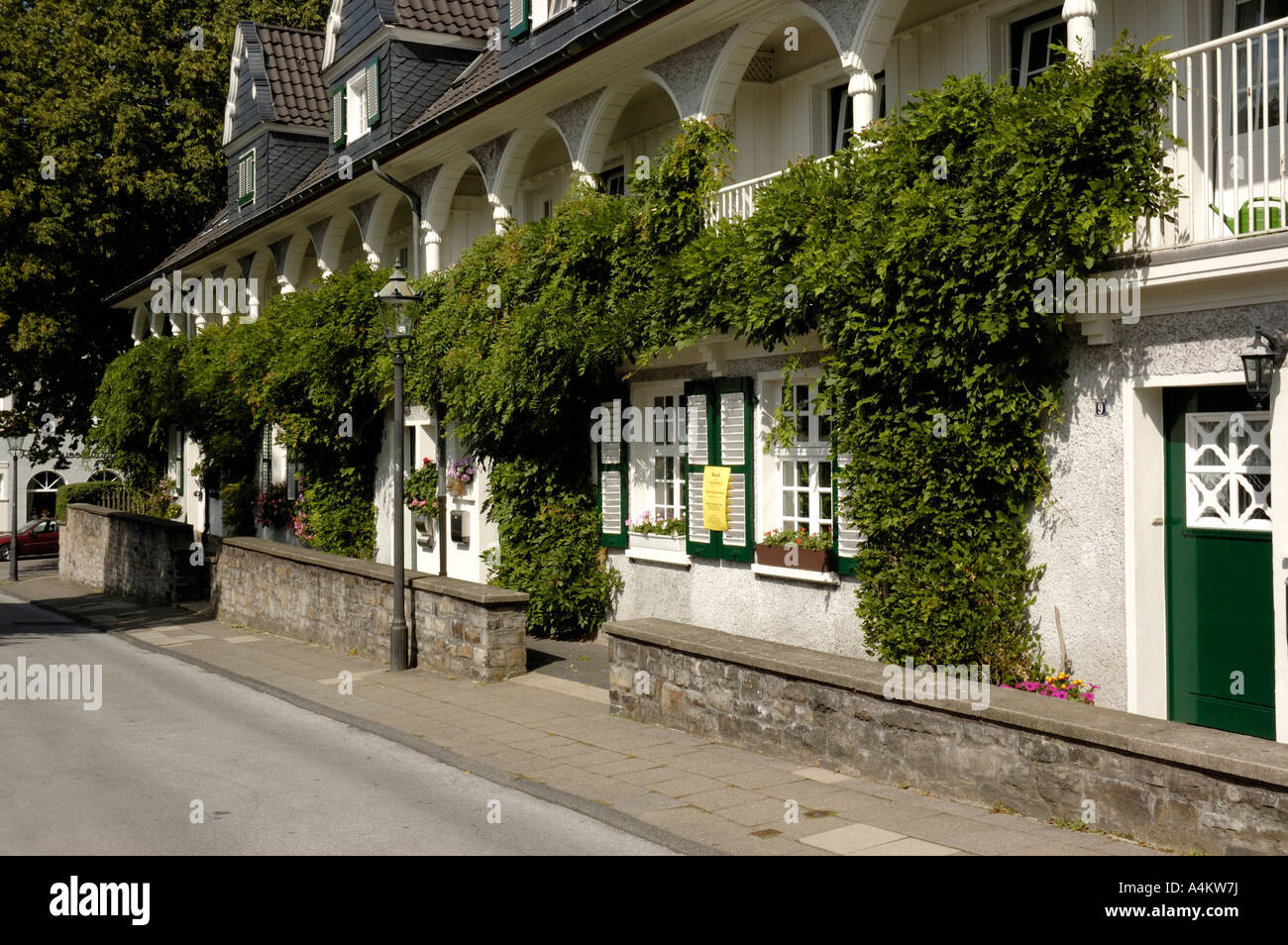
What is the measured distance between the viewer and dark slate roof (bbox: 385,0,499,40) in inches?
901

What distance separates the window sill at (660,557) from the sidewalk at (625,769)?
4.01ft

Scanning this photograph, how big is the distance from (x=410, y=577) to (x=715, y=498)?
3.86 m

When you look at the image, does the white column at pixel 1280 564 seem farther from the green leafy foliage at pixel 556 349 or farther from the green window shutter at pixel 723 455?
the green leafy foliage at pixel 556 349

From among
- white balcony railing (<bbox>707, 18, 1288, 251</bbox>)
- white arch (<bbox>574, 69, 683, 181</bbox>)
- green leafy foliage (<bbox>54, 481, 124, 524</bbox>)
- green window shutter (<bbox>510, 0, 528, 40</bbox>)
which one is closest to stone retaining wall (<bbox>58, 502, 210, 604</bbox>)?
green leafy foliage (<bbox>54, 481, 124, 524</bbox>)

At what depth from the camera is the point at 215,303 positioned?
106 ft

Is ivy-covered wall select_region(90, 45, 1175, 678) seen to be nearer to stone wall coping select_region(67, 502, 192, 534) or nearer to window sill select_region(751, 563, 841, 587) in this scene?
window sill select_region(751, 563, 841, 587)

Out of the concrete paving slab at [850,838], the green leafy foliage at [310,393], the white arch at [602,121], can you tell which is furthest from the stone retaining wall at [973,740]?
the green leafy foliage at [310,393]

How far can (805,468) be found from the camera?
41.9 ft

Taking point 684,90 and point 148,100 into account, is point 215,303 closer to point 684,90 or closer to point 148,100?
point 148,100

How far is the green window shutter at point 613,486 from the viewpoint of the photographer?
15391 mm

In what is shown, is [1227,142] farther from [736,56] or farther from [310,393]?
[310,393]

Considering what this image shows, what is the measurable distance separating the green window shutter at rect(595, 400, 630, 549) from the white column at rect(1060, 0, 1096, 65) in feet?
24.0
